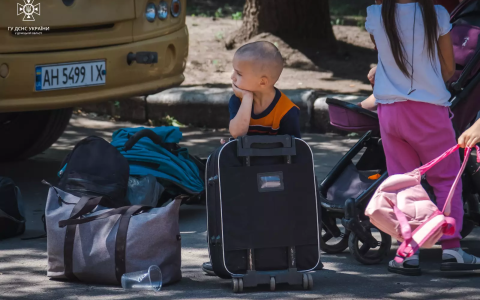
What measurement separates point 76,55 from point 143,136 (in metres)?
0.78

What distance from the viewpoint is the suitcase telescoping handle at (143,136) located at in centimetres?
498

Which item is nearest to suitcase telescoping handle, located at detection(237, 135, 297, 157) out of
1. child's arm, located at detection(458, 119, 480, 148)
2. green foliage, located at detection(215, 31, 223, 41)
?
child's arm, located at detection(458, 119, 480, 148)

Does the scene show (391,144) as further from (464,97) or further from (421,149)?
(464,97)

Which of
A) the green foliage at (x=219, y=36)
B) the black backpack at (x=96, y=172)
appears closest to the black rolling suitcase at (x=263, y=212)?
the black backpack at (x=96, y=172)

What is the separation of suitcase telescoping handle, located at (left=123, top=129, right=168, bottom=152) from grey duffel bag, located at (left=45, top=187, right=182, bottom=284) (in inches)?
44.5

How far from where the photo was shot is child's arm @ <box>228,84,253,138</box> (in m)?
3.66

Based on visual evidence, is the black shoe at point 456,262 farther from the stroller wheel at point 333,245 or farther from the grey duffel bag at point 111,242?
the grey duffel bag at point 111,242

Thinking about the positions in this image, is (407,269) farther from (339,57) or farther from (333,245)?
(339,57)

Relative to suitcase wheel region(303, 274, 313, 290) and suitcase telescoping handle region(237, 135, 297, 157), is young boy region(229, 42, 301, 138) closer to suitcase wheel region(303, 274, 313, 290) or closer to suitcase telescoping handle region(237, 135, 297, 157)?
suitcase telescoping handle region(237, 135, 297, 157)

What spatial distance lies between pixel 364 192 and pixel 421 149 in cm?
35

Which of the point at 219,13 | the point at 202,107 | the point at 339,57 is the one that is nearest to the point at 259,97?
the point at 202,107

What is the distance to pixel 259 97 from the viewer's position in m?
3.73

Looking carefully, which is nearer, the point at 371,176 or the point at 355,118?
the point at 355,118

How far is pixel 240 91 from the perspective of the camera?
369cm
